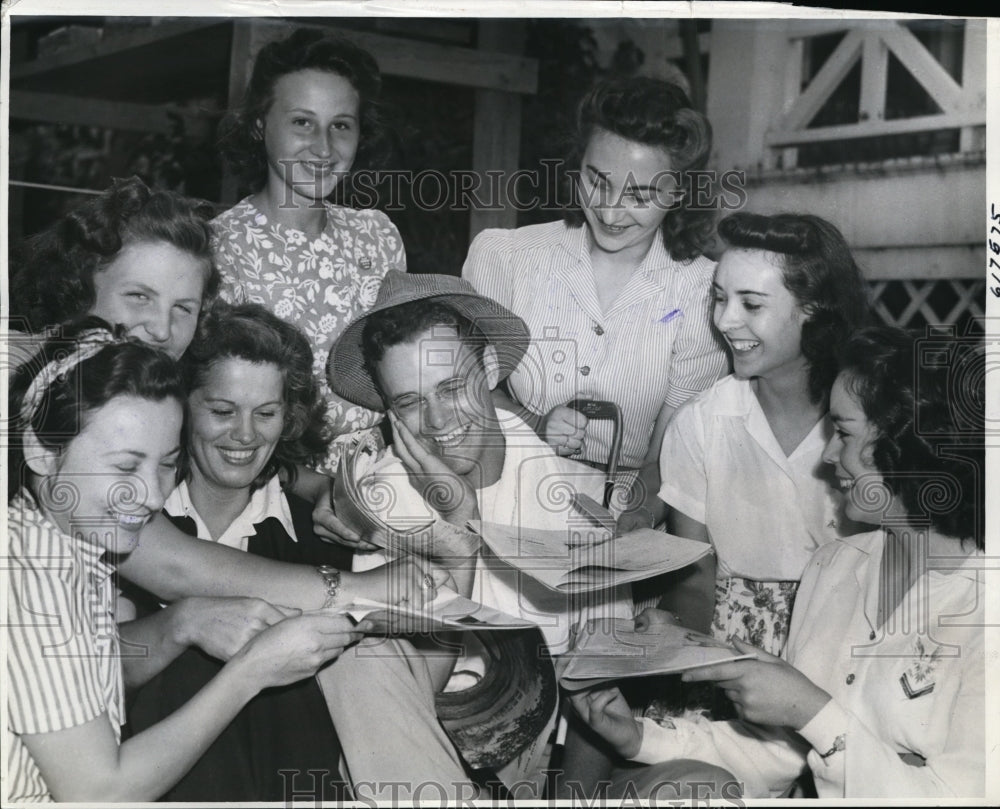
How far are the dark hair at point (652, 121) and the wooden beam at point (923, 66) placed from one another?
63 cm

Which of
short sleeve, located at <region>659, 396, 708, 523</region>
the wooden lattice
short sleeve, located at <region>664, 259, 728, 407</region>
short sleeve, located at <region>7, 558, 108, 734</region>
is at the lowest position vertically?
short sleeve, located at <region>7, 558, 108, 734</region>

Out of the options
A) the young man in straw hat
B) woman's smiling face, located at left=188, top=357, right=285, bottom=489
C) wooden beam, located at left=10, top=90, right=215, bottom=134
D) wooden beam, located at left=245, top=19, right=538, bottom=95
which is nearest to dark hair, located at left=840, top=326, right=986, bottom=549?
the young man in straw hat

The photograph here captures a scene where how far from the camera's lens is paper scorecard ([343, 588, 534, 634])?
294cm

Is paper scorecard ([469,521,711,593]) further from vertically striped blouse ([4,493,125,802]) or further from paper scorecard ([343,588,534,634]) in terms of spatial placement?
vertically striped blouse ([4,493,125,802])

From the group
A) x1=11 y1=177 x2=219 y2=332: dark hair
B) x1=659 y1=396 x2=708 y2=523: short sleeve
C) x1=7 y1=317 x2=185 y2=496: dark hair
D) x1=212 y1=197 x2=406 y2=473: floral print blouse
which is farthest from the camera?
x1=659 y1=396 x2=708 y2=523: short sleeve

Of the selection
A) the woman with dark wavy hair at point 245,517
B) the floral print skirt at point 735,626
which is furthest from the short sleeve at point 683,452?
the woman with dark wavy hair at point 245,517

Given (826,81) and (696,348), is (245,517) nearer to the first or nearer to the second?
(696,348)

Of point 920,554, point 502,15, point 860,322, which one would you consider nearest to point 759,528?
point 920,554

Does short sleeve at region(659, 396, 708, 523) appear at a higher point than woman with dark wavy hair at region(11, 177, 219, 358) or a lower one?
lower

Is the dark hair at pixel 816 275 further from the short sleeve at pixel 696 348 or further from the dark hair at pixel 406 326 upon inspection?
the dark hair at pixel 406 326

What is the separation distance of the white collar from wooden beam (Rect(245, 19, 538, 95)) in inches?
48.1

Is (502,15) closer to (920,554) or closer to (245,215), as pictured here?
(245,215)

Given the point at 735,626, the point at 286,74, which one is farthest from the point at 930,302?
the point at 286,74

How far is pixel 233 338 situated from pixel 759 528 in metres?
1.57
